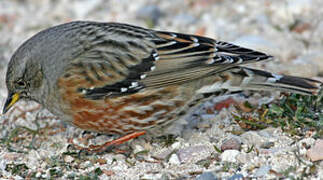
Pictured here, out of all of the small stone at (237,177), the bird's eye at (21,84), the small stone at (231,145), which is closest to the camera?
the small stone at (237,177)

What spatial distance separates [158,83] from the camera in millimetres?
5199

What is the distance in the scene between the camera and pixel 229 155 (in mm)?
4805

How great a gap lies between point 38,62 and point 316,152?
9.22ft

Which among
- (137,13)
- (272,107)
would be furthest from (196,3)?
(272,107)

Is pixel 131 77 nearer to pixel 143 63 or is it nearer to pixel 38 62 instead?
pixel 143 63

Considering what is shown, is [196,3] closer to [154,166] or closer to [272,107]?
[272,107]

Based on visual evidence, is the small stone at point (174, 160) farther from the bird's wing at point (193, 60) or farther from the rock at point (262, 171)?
the rock at point (262, 171)

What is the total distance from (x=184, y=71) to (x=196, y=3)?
3.59 metres

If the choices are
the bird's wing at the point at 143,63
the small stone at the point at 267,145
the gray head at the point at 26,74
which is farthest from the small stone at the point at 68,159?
the small stone at the point at 267,145

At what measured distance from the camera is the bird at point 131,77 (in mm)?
5180

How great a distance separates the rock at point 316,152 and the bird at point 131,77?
77cm

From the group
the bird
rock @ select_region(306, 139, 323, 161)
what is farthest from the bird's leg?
rock @ select_region(306, 139, 323, 161)

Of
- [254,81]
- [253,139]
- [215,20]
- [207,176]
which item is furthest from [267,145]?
[215,20]

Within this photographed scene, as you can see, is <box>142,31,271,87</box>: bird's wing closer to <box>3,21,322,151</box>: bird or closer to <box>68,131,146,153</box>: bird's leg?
<box>3,21,322,151</box>: bird
